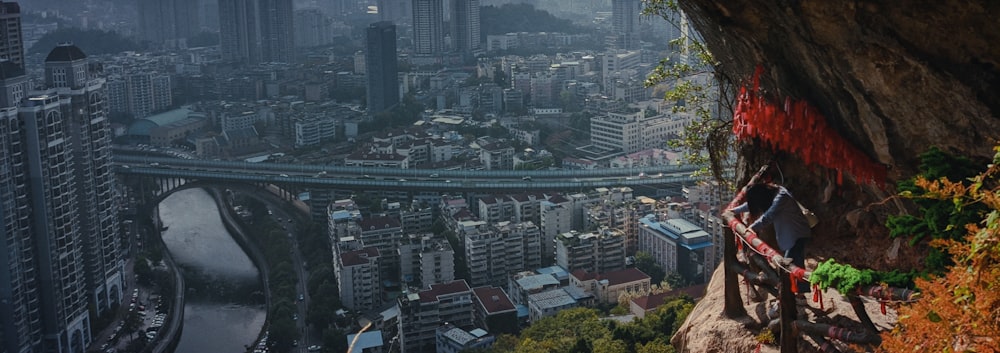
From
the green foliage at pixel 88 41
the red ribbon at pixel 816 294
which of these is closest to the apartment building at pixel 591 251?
the red ribbon at pixel 816 294

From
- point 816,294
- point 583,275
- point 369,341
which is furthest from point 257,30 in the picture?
point 816,294

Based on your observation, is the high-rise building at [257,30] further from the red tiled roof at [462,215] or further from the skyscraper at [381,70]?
the red tiled roof at [462,215]

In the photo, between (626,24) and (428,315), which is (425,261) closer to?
(428,315)

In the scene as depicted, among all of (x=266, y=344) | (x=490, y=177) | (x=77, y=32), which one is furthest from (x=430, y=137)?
(x=77, y=32)

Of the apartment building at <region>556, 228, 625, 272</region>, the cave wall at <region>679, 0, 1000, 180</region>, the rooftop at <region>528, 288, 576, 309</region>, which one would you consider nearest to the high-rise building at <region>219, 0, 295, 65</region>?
the apartment building at <region>556, 228, 625, 272</region>

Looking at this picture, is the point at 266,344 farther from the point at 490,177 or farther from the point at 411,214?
the point at 490,177

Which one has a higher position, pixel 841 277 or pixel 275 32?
pixel 275 32
